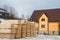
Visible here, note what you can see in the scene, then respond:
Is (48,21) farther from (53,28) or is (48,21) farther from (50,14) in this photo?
(53,28)

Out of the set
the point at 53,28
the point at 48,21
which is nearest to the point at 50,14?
the point at 48,21

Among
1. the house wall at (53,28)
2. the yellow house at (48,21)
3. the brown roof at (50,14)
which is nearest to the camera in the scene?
the house wall at (53,28)

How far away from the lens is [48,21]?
51250 millimetres

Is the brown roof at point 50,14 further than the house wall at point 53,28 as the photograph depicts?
Yes

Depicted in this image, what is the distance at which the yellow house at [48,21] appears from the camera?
49528mm

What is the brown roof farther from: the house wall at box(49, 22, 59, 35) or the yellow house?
the house wall at box(49, 22, 59, 35)

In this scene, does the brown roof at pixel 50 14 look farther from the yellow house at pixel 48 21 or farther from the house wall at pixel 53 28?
the house wall at pixel 53 28

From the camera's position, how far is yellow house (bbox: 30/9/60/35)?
49528 millimetres

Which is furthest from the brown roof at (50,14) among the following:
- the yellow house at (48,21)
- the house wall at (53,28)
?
the house wall at (53,28)

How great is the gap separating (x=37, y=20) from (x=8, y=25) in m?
33.2

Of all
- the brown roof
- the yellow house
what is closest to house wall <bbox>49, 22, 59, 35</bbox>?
the yellow house

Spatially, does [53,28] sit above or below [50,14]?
below

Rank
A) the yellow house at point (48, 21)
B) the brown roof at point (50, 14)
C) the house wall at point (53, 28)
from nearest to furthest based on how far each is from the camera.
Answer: the house wall at point (53, 28), the yellow house at point (48, 21), the brown roof at point (50, 14)

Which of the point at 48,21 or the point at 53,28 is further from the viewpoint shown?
the point at 48,21
